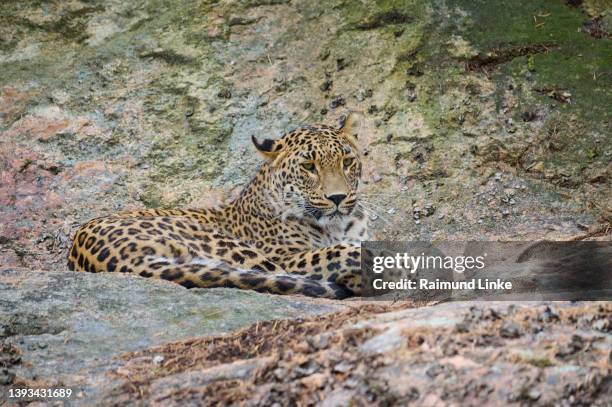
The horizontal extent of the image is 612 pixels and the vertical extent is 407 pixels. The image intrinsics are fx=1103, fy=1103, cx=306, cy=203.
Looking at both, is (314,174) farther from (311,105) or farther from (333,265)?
(311,105)

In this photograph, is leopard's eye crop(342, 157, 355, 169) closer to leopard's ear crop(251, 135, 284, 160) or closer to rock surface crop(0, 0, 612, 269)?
leopard's ear crop(251, 135, 284, 160)

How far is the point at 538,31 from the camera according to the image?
12836 millimetres

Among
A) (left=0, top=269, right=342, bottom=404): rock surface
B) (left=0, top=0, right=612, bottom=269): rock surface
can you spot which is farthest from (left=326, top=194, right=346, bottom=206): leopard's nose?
(left=0, top=269, right=342, bottom=404): rock surface

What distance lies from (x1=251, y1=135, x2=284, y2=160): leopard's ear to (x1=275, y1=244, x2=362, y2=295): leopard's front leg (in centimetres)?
123

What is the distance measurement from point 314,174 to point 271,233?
2.31 feet

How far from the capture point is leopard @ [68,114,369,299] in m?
9.09

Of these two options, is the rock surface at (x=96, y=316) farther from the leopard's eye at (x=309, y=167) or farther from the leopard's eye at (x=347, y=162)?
the leopard's eye at (x=347, y=162)

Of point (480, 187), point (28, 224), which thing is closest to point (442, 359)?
Result: point (480, 187)

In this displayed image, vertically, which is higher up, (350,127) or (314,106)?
(314,106)

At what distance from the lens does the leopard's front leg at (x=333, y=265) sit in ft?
30.6

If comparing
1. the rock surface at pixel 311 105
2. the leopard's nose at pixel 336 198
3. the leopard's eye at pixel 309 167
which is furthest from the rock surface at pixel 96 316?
the rock surface at pixel 311 105

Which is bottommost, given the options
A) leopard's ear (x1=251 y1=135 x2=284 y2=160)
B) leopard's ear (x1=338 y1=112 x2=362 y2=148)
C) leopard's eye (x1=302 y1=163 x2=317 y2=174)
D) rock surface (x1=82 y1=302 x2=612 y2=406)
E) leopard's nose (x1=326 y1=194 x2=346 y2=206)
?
rock surface (x1=82 y1=302 x2=612 y2=406)

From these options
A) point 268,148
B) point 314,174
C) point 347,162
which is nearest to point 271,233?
point 314,174

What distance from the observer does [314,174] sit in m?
10.4
